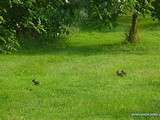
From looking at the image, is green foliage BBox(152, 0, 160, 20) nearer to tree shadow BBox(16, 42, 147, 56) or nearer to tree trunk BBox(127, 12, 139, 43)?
tree trunk BBox(127, 12, 139, 43)

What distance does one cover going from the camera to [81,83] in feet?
65.9

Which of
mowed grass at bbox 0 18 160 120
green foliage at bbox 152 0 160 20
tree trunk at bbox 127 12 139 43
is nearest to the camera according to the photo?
mowed grass at bbox 0 18 160 120

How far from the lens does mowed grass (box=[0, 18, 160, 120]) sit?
49.2 feet

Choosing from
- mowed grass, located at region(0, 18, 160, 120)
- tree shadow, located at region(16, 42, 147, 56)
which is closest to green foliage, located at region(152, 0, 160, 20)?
mowed grass, located at region(0, 18, 160, 120)

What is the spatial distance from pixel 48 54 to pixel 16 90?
12361 mm

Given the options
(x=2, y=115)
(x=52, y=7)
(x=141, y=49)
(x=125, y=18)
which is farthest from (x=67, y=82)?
(x=125, y=18)

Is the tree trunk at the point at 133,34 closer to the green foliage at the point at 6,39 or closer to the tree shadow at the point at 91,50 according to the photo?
the tree shadow at the point at 91,50

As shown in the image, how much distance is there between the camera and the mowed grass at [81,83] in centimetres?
1500

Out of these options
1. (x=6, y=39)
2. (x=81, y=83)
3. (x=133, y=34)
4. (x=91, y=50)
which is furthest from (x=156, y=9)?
(x=6, y=39)

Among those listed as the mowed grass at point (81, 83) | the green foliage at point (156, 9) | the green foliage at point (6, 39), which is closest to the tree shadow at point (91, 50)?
the mowed grass at point (81, 83)

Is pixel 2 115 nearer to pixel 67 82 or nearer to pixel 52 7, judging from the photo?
pixel 52 7

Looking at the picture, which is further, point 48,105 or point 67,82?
point 67,82

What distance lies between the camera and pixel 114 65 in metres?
26.0

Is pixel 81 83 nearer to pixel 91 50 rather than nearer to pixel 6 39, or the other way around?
pixel 6 39
